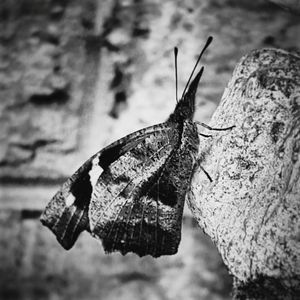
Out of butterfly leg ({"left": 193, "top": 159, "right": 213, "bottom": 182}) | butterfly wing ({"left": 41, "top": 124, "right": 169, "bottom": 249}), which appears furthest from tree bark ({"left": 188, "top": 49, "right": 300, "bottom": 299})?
butterfly wing ({"left": 41, "top": 124, "right": 169, "bottom": 249})

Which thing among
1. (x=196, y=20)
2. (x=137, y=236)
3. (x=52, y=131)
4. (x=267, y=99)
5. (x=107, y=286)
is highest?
(x=196, y=20)

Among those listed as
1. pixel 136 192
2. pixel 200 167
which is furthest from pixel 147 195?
pixel 200 167

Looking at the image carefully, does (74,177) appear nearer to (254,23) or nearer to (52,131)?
(52,131)

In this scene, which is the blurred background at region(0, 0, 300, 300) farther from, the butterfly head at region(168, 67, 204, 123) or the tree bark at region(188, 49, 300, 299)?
the tree bark at region(188, 49, 300, 299)

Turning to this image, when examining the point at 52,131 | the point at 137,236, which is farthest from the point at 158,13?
the point at 137,236

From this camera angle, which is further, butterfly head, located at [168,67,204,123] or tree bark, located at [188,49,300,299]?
butterfly head, located at [168,67,204,123]

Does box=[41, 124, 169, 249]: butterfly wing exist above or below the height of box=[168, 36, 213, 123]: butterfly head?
below

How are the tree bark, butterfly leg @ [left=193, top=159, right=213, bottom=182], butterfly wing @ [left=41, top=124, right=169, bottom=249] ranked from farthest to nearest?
1. butterfly wing @ [left=41, top=124, right=169, bottom=249]
2. butterfly leg @ [left=193, top=159, right=213, bottom=182]
3. the tree bark

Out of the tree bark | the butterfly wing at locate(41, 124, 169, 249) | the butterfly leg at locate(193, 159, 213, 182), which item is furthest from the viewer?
→ the butterfly wing at locate(41, 124, 169, 249)
